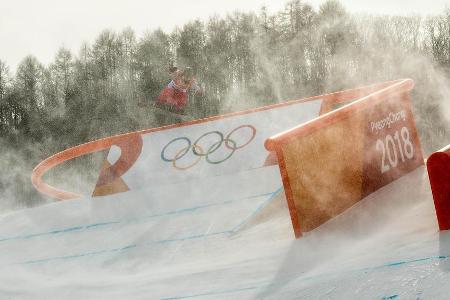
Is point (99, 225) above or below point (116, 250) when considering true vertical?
above

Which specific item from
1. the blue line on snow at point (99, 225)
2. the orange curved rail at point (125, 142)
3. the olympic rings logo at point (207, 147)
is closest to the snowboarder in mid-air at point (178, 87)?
the orange curved rail at point (125, 142)

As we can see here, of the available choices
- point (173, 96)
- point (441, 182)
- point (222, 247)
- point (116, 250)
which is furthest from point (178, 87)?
point (441, 182)

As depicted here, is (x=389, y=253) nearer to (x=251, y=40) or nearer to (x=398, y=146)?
(x=398, y=146)

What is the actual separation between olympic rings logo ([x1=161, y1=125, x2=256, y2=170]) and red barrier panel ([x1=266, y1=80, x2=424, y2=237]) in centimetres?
279

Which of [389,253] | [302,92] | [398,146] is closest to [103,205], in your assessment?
[398,146]

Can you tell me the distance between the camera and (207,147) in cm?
754

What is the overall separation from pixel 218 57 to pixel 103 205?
19.7 metres

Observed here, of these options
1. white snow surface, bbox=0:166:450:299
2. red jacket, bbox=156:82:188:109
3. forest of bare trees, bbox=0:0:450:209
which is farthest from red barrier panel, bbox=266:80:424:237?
forest of bare trees, bbox=0:0:450:209

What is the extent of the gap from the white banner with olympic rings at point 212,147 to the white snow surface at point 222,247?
52 centimetres

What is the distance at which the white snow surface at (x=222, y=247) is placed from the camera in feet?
9.08

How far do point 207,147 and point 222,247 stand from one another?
3.11m

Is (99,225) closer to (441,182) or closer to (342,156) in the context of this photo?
(342,156)

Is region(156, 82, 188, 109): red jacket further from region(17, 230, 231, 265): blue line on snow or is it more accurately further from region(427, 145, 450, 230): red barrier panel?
region(427, 145, 450, 230): red barrier panel

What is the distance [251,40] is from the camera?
84.0 feet
